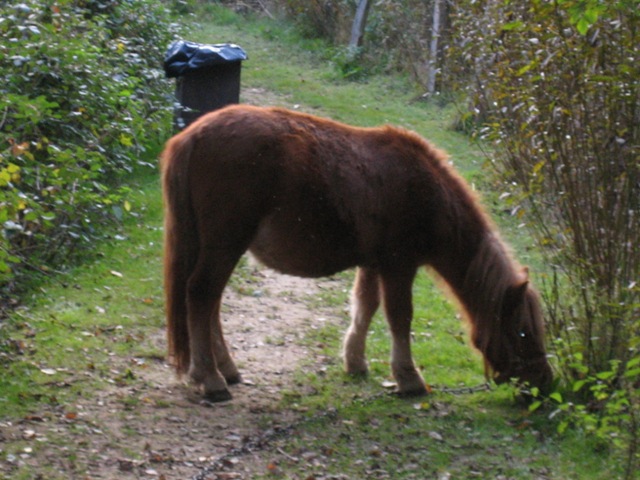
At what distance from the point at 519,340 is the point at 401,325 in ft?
2.73

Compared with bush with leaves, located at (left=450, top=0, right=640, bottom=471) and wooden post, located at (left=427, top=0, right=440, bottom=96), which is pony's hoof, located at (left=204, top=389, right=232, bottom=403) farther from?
wooden post, located at (left=427, top=0, right=440, bottom=96)

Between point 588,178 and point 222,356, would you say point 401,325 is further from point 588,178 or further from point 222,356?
Result: point 588,178

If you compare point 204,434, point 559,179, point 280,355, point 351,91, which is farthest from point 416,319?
point 351,91

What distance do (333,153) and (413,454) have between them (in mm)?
2066

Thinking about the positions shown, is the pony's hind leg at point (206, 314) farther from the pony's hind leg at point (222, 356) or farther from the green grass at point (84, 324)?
the green grass at point (84, 324)

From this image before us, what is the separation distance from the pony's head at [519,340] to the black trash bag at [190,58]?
21.3 ft

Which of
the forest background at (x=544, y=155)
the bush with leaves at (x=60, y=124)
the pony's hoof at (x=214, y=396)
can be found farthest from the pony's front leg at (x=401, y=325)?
the bush with leaves at (x=60, y=124)

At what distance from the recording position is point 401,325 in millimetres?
6504

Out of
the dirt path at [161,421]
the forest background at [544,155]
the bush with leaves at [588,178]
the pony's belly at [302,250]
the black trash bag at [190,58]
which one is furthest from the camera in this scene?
the black trash bag at [190,58]

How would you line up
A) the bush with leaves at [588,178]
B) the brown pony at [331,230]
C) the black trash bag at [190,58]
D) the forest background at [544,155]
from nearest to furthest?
the forest background at [544,155], the bush with leaves at [588,178], the brown pony at [331,230], the black trash bag at [190,58]

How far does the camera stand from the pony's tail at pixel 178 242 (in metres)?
5.98

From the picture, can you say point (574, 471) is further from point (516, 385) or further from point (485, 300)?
point (485, 300)

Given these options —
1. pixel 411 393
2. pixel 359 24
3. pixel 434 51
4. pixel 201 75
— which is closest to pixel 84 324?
pixel 411 393

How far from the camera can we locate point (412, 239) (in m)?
6.41
